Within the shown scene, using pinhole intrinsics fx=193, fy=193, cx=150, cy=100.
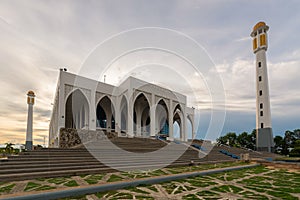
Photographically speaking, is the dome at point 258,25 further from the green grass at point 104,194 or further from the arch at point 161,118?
the green grass at point 104,194

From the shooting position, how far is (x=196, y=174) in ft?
24.1

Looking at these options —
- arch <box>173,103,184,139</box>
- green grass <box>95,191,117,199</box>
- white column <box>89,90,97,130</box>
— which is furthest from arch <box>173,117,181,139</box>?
green grass <box>95,191,117,199</box>

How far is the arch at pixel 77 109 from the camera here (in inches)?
796

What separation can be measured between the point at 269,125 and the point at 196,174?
2150 centimetres

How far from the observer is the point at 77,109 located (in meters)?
24.8

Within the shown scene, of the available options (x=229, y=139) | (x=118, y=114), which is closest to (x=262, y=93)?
(x=229, y=139)

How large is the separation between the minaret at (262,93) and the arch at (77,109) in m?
21.3

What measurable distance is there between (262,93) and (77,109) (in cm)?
2410

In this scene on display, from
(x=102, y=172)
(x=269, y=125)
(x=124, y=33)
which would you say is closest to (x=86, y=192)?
(x=102, y=172)

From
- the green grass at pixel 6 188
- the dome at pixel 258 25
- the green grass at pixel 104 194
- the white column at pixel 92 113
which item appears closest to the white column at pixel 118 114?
the white column at pixel 92 113

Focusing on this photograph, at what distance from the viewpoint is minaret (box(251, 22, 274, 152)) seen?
24.2m

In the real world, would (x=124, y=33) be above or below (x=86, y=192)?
above

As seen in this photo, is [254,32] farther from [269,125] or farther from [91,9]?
[91,9]

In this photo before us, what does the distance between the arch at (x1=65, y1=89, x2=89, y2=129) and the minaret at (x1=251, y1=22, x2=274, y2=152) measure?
70.0 ft
